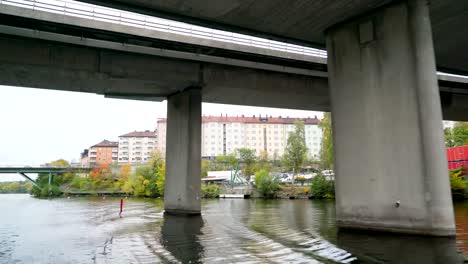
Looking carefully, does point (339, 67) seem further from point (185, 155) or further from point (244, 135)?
point (244, 135)

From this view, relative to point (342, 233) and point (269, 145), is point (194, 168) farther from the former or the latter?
point (269, 145)

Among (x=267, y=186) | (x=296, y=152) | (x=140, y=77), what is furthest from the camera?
(x=296, y=152)

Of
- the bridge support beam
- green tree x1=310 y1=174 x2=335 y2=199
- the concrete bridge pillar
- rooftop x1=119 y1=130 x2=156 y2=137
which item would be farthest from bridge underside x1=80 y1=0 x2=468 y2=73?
rooftop x1=119 y1=130 x2=156 y2=137

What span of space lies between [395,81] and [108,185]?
103 meters

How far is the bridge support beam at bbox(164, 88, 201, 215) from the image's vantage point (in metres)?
25.9

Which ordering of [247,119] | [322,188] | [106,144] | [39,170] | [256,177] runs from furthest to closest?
[106,144]
[247,119]
[39,170]
[256,177]
[322,188]

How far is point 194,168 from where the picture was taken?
1021 inches

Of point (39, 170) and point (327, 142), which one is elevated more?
point (327, 142)

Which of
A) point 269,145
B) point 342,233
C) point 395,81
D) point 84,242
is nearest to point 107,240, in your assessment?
point 84,242

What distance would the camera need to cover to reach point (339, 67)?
18203mm

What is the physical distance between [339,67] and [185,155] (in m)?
13.1

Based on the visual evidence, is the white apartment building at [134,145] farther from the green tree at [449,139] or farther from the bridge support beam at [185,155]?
the bridge support beam at [185,155]

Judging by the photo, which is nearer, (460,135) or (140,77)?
(140,77)

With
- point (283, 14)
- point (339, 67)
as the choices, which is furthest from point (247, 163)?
point (283, 14)
